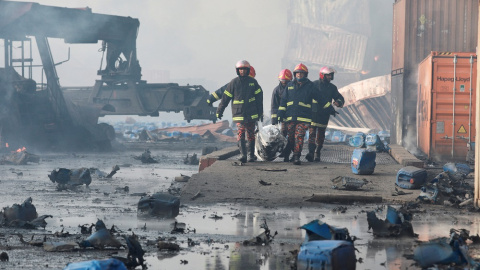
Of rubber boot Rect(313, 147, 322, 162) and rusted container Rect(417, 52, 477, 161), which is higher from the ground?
rusted container Rect(417, 52, 477, 161)

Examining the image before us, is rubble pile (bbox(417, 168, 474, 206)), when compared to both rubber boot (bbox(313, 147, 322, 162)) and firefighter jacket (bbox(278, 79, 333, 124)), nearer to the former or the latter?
firefighter jacket (bbox(278, 79, 333, 124))

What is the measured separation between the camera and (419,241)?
6.44 metres

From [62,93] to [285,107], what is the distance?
1061cm

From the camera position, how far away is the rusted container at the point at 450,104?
17.8m

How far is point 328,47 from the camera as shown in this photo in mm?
65250

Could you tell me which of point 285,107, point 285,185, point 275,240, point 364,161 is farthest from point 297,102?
point 275,240

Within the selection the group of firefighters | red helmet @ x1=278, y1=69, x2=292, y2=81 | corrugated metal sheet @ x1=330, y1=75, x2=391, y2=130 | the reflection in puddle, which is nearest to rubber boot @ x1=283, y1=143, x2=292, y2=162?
the group of firefighters

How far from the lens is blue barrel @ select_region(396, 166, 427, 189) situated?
34.4 ft

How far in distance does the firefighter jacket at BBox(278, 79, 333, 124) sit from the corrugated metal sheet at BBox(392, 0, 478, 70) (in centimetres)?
897

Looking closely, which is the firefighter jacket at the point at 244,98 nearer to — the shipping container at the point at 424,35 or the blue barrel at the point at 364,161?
the blue barrel at the point at 364,161

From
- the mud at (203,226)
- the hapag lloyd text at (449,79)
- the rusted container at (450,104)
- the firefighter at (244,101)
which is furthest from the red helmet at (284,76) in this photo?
the hapag lloyd text at (449,79)

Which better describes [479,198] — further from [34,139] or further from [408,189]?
[34,139]

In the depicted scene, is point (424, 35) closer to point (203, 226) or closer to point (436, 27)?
point (436, 27)

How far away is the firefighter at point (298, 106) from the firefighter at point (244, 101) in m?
0.55
